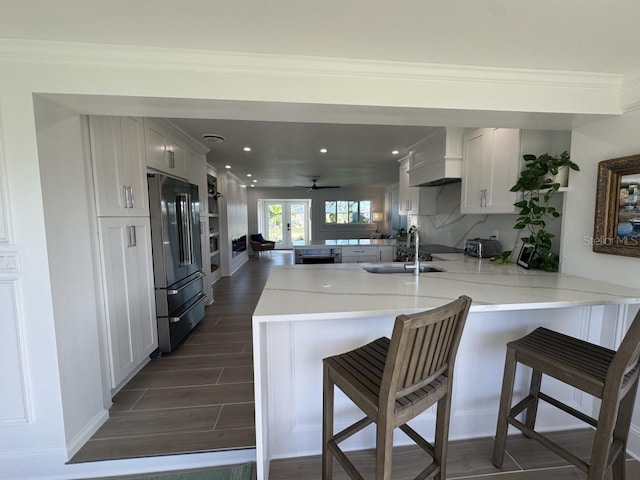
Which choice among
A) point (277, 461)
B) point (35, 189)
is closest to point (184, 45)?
point (35, 189)

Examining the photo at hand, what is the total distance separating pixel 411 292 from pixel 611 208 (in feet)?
4.15

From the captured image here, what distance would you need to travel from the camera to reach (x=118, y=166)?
2066 millimetres

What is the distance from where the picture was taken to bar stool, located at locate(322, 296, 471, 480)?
3.18 feet

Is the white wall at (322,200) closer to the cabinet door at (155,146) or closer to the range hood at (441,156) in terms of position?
the range hood at (441,156)

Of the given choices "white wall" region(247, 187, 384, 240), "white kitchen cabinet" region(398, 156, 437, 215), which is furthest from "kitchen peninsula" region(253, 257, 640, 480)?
"white wall" region(247, 187, 384, 240)

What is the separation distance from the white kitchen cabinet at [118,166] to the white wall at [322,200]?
7.86 metres

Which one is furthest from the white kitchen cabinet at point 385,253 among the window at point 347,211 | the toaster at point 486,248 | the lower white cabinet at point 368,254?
the window at point 347,211

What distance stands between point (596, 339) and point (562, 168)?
1123 mm

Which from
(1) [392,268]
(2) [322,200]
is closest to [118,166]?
(1) [392,268]

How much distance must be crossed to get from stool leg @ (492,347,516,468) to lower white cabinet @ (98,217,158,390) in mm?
2438

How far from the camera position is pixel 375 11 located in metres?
1.07

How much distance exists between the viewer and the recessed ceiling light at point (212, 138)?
346 centimetres

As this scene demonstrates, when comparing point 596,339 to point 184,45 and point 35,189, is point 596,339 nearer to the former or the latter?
point 184,45

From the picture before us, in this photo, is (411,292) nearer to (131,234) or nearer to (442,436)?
(442,436)
